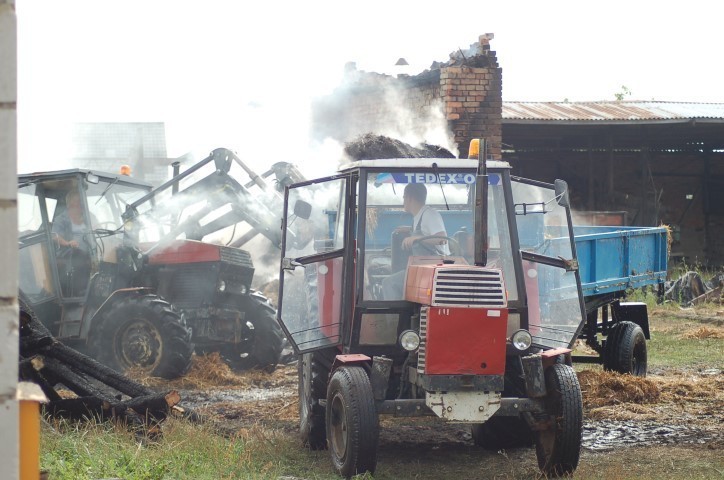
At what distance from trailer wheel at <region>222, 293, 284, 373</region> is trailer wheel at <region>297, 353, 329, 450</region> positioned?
4.23 metres

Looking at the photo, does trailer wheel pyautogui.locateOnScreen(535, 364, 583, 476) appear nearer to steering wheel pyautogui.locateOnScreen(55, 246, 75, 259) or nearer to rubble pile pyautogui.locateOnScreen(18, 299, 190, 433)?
rubble pile pyautogui.locateOnScreen(18, 299, 190, 433)

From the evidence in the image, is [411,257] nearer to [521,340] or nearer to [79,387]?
[521,340]

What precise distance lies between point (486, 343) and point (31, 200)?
22.6 ft

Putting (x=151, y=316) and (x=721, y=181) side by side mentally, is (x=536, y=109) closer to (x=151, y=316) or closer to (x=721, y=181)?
(x=721, y=181)

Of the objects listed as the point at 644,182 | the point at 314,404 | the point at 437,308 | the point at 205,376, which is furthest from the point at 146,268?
the point at 644,182

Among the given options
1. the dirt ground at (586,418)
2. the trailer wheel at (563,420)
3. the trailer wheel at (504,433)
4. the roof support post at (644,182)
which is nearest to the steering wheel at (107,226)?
the dirt ground at (586,418)

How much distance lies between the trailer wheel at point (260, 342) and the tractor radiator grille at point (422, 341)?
5.51m

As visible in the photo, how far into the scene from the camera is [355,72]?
55.1ft

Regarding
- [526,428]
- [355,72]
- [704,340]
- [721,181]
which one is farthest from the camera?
[721,181]

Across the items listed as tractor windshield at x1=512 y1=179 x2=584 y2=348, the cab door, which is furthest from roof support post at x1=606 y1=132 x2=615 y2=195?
the cab door

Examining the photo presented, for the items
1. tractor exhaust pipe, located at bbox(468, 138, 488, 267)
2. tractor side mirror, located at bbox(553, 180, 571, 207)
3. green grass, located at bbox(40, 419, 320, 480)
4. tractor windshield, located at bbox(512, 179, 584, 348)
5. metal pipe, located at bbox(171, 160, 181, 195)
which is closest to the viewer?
green grass, located at bbox(40, 419, 320, 480)

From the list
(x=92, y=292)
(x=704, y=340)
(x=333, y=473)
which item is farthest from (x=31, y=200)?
(x=704, y=340)

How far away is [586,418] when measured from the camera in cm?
855

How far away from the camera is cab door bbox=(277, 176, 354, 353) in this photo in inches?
274
